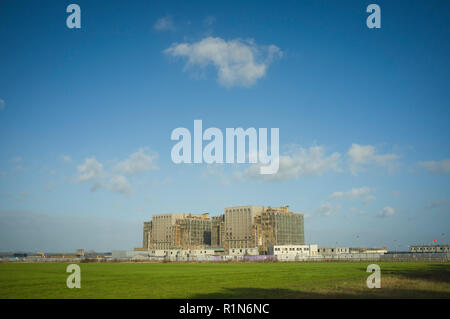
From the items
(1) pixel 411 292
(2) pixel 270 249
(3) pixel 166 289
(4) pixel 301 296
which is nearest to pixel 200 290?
(3) pixel 166 289
